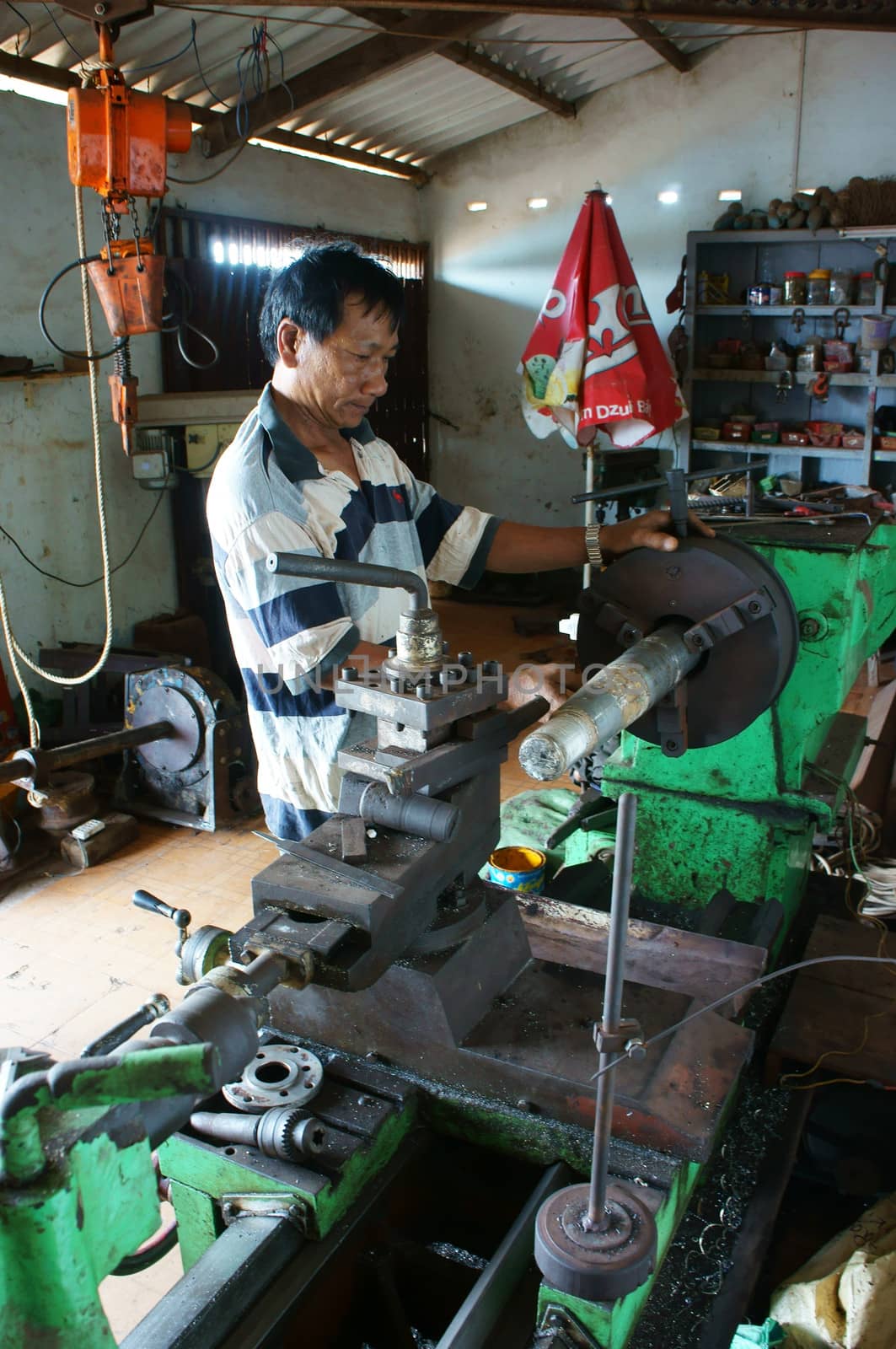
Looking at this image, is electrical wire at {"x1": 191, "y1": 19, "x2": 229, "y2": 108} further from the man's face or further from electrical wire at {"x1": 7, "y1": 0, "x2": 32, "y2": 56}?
the man's face

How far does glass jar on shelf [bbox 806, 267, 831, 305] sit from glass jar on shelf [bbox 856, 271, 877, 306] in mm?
150

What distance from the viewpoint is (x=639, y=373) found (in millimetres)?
3955

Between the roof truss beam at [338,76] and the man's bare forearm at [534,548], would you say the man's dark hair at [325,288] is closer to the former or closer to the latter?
the man's bare forearm at [534,548]

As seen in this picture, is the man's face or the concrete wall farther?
the concrete wall

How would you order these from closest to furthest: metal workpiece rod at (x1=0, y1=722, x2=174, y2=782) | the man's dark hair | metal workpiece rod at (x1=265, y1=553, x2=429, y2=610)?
metal workpiece rod at (x1=265, y1=553, x2=429, y2=610), the man's dark hair, metal workpiece rod at (x1=0, y1=722, x2=174, y2=782)

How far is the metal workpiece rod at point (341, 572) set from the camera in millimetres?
812

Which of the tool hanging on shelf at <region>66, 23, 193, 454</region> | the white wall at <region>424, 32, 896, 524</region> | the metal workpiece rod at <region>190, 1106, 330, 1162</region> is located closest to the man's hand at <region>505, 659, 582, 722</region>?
the metal workpiece rod at <region>190, 1106, 330, 1162</region>

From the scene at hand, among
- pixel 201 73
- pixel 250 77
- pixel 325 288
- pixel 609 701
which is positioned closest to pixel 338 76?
pixel 250 77

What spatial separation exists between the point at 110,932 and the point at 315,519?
1958mm

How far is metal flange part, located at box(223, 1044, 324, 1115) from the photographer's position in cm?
89

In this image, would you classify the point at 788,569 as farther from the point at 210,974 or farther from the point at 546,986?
the point at 210,974

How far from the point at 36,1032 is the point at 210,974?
Result: 202 centimetres

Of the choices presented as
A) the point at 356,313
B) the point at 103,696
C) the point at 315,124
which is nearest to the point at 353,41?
the point at 315,124

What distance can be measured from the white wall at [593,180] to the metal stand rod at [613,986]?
19.3ft
